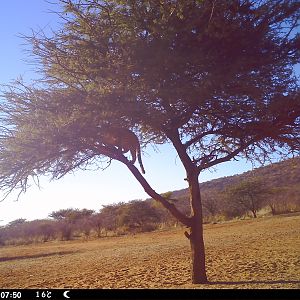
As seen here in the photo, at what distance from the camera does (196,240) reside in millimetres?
10727

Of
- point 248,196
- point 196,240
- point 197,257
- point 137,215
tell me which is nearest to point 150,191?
point 196,240

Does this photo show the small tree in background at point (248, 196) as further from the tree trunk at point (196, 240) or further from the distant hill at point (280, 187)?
the tree trunk at point (196, 240)

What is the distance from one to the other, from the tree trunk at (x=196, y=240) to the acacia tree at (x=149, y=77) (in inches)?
1.0

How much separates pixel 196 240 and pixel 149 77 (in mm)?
4194

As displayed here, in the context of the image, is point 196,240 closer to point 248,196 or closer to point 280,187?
point 248,196

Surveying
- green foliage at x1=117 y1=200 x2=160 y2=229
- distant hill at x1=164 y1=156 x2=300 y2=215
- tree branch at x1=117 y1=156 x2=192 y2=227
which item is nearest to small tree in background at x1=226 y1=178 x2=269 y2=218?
distant hill at x1=164 y1=156 x2=300 y2=215

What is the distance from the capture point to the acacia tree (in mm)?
9773

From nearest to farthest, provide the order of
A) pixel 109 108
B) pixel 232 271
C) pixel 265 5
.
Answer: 1. pixel 109 108
2. pixel 265 5
3. pixel 232 271

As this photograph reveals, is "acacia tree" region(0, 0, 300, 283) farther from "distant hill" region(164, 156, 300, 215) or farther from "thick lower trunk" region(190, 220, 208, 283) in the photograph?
"distant hill" region(164, 156, 300, 215)

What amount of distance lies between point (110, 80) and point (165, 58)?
1.36 meters

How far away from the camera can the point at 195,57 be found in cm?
1001

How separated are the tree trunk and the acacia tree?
0.08ft

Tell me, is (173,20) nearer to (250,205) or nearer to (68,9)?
(68,9)

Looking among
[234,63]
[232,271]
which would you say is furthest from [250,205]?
[234,63]
